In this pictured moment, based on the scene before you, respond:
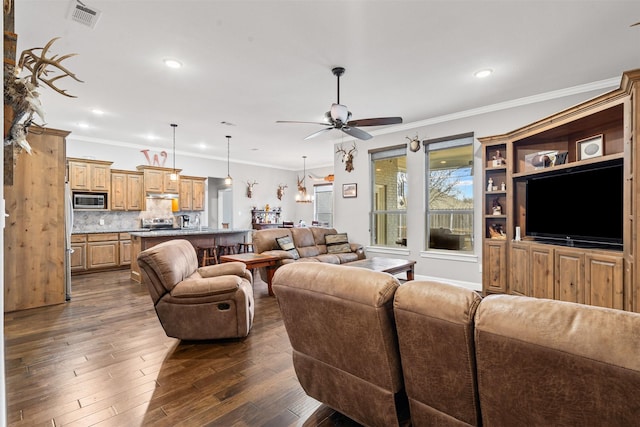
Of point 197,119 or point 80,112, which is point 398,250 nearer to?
point 197,119

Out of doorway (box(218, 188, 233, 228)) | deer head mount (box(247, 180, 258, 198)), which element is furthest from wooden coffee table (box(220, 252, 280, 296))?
deer head mount (box(247, 180, 258, 198))

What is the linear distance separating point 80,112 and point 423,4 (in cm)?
546

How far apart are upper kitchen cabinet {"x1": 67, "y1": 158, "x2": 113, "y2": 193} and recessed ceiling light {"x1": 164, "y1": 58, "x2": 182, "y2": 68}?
14.1 ft

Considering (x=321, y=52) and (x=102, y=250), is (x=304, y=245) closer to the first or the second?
(x=321, y=52)

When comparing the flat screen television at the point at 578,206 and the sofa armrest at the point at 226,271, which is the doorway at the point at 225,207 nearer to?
the sofa armrest at the point at 226,271

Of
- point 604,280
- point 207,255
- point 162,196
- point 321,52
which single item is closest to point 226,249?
point 207,255

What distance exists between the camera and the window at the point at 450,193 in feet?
17.4

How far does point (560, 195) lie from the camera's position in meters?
3.74

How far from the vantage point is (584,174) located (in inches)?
135

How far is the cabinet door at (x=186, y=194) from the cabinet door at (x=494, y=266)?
269 inches

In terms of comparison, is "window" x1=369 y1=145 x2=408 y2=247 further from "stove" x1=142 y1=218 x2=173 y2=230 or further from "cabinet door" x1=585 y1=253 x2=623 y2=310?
"stove" x1=142 y1=218 x2=173 y2=230

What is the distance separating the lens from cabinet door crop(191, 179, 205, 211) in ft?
27.2

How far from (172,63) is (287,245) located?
3.25m

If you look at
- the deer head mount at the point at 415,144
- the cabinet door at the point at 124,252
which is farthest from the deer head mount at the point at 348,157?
the cabinet door at the point at 124,252
